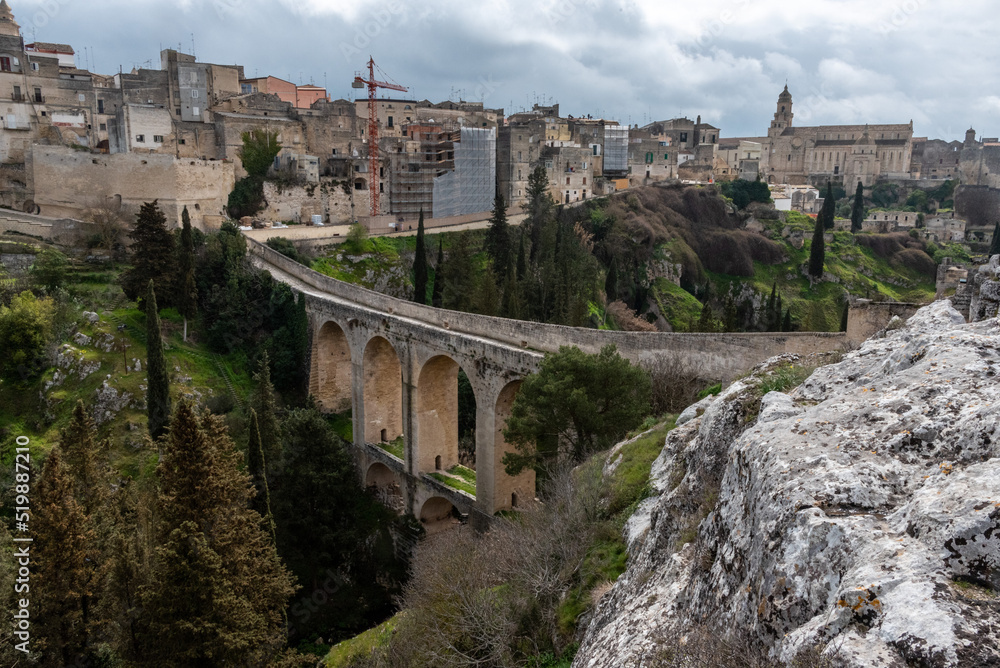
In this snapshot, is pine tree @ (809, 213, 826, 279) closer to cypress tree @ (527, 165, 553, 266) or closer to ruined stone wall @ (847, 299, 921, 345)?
cypress tree @ (527, 165, 553, 266)

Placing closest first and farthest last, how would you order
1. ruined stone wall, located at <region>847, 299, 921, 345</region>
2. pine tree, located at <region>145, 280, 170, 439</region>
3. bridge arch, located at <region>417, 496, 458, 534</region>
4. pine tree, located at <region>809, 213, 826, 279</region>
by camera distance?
1. ruined stone wall, located at <region>847, 299, 921, 345</region>
2. pine tree, located at <region>145, 280, 170, 439</region>
3. bridge arch, located at <region>417, 496, 458, 534</region>
4. pine tree, located at <region>809, 213, 826, 279</region>

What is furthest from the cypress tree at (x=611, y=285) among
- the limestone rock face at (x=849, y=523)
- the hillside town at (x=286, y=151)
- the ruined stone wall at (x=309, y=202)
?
the limestone rock face at (x=849, y=523)

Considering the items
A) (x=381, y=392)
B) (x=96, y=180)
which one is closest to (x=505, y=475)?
(x=381, y=392)

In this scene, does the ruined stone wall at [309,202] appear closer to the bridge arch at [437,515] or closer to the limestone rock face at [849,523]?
the bridge arch at [437,515]

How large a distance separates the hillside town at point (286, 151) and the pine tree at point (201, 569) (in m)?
30.1

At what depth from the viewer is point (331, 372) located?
30.6 meters

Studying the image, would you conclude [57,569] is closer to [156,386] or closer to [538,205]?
[156,386]

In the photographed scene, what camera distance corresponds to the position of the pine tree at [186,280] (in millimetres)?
31016

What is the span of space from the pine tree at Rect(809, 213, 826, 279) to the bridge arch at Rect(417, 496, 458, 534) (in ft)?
123

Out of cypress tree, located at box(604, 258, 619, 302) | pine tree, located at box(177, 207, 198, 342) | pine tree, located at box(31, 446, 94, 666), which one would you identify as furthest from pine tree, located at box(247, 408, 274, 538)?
cypress tree, located at box(604, 258, 619, 302)

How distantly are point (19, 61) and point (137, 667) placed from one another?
44491 millimetres

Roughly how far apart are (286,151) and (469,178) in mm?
12410

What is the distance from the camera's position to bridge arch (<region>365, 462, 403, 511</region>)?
2612 centimetres

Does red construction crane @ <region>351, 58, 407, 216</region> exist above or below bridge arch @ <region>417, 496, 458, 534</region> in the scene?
above
